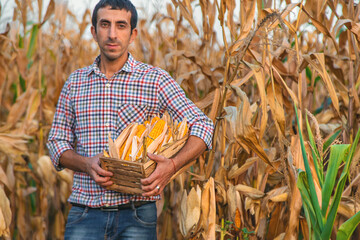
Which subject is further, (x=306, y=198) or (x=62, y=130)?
(x=62, y=130)

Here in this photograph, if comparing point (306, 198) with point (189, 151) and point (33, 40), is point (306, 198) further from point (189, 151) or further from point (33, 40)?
point (33, 40)

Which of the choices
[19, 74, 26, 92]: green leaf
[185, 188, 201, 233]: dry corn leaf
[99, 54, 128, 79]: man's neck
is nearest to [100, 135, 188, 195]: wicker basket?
[185, 188, 201, 233]: dry corn leaf

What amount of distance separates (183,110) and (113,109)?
31 centimetres

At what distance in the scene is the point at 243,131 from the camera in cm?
189

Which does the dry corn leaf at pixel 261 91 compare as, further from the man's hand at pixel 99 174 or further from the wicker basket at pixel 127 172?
the man's hand at pixel 99 174

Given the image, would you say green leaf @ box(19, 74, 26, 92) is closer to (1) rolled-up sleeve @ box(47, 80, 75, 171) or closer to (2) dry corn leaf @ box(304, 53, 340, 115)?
(1) rolled-up sleeve @ box(47, 80, 75, 171)

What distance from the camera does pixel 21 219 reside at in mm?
2939

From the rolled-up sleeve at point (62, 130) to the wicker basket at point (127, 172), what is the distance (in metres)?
0.40

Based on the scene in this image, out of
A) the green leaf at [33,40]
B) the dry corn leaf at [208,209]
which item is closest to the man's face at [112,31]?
the dry corn leaf at [208,209]

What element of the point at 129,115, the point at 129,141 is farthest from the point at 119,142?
the point at 129,115

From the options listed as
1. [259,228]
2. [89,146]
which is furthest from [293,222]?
[89,146]

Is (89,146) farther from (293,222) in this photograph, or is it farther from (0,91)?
(0,91)

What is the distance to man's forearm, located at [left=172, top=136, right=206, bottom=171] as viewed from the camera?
1.75 metres

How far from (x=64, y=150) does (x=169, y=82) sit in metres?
0.55
